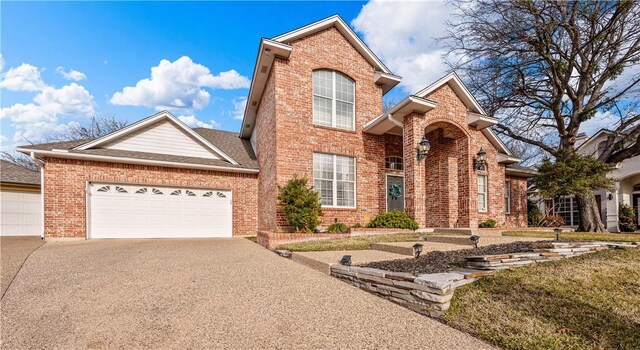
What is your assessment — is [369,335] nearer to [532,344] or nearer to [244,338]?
[244,338]

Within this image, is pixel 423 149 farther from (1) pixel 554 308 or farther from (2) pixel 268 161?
(1) pixel 554 308

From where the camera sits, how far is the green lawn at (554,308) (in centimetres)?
280

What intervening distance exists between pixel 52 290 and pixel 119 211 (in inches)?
308

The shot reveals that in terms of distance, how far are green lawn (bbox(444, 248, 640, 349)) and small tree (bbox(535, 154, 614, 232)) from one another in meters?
8.35

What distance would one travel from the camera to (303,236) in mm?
8828

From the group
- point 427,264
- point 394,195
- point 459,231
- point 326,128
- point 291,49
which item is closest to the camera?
point 427,264

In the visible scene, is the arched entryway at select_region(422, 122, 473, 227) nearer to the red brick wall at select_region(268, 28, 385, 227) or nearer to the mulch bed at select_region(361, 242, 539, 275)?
the red brick wall at select_region(268, 28, 385, 227)

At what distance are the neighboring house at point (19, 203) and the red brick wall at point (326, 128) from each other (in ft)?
38.5

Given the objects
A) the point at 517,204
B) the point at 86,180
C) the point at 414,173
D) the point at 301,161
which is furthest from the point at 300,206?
the point at 517,204

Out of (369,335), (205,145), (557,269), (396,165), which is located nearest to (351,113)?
(396,165)

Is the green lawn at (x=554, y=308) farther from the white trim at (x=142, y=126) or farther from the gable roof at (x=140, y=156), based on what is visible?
the white trim at (x=142, y=126)

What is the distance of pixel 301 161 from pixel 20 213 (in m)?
13.2

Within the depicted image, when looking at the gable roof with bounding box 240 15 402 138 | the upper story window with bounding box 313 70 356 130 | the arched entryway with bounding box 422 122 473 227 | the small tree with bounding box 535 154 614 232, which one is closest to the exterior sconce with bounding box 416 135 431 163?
the arched entryway with bounding box 422 122 473 227

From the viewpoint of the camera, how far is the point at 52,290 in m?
4.33
